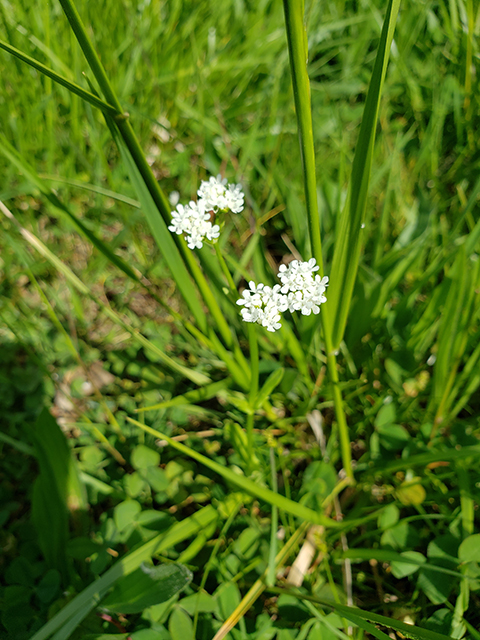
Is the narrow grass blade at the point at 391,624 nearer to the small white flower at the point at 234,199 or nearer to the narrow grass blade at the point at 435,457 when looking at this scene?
the narrow grass blade at the point at 435,457

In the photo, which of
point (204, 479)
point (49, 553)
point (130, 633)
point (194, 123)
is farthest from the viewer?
point (194, 123)

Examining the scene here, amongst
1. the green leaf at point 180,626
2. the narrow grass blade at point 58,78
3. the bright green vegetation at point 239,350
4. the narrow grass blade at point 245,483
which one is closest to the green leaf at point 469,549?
the bright green vegetation at point 239,350

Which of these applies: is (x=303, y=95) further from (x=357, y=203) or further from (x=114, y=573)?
(x=114, y=573)

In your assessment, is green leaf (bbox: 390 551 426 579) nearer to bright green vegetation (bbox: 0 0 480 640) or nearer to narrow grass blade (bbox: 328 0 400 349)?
bright green vegetation (bbox: 0 0 480 640)

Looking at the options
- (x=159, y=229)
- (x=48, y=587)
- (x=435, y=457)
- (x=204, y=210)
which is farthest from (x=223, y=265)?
(x=48, y=587)

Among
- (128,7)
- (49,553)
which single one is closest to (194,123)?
(128,7)

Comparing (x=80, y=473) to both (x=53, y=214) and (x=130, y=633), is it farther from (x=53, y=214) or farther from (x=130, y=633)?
(x=53, y=214)
